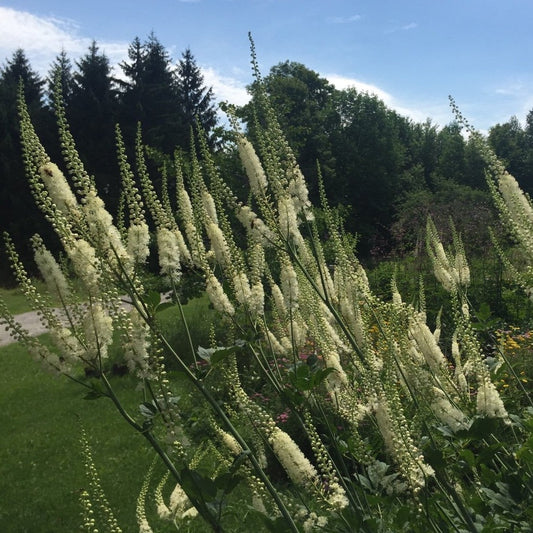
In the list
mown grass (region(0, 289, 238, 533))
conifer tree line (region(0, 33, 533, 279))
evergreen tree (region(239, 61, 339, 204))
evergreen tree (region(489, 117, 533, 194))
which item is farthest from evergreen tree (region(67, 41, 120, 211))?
evergreen tree (region(489, 117, 533, 194))

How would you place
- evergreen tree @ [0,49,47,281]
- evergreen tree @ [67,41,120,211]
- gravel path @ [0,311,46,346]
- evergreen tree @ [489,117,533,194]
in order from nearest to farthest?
gravel path @ [0,311,46,346], evergreen tree @ [0,49,47,281], evergreen tree @ [67,41,120,211], evergreen tree @ [489,117,533,194]

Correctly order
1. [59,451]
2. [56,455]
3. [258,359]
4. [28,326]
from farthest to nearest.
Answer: [28,326], [59,451], [56,455], [258,359]

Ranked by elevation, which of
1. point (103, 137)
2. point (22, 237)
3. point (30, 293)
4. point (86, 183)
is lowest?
point (30, 293)

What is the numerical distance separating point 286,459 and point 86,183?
1485 millimetres

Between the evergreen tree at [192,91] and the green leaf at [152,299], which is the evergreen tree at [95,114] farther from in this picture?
the green leaf at [152,299]

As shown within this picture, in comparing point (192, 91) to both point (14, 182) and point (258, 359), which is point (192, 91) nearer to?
point (14, 182)

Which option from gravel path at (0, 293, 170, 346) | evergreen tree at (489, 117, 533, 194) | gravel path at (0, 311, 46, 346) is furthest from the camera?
evergreen tree at (489, 117, 533, 194)

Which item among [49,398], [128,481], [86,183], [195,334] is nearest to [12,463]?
[128,481]

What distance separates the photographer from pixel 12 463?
868 cm

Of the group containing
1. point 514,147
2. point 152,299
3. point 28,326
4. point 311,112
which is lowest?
point 28,326

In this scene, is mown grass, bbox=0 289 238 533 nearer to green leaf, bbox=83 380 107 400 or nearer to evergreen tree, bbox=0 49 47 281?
green leaf, bbox=83 380 107 400

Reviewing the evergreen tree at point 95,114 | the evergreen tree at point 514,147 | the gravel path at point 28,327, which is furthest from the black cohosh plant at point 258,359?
the evergreen tree at point 514,147

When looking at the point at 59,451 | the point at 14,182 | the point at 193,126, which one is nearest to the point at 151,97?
the point at 193,126

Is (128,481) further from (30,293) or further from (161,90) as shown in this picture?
(161,90)
